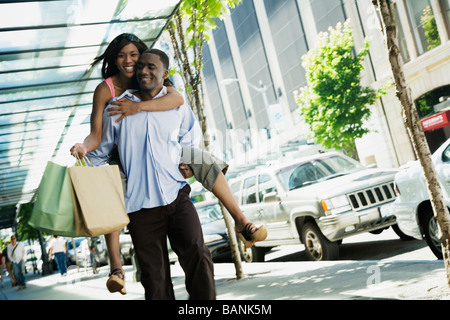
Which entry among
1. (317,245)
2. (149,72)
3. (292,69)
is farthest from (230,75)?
(149,72)

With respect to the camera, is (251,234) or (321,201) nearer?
(251,234)

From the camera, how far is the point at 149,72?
3.29 m

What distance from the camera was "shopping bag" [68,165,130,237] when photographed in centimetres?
300

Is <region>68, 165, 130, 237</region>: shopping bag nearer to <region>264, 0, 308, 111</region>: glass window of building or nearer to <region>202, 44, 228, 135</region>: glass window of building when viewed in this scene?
<region>264, 0, 308, 111</region>: glass window of building

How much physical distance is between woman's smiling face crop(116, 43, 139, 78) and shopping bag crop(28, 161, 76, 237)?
0.69 m

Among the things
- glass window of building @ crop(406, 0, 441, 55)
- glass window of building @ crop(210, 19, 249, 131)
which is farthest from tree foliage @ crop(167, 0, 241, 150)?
glass window of building @ crop(210, 19, 249, 131)

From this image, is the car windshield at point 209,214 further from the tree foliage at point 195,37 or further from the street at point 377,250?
the tree foliage at point 195,37

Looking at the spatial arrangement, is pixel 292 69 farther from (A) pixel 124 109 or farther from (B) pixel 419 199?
(A) pixel 124 109

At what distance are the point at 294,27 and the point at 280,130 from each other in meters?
7.63

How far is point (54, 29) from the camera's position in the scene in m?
9.38

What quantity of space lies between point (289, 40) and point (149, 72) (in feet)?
119

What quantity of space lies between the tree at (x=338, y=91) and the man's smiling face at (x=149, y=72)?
2244 centimetres

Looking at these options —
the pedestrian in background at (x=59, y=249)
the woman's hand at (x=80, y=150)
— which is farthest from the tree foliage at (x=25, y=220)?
the woman's hand at (x=80, y=150)
